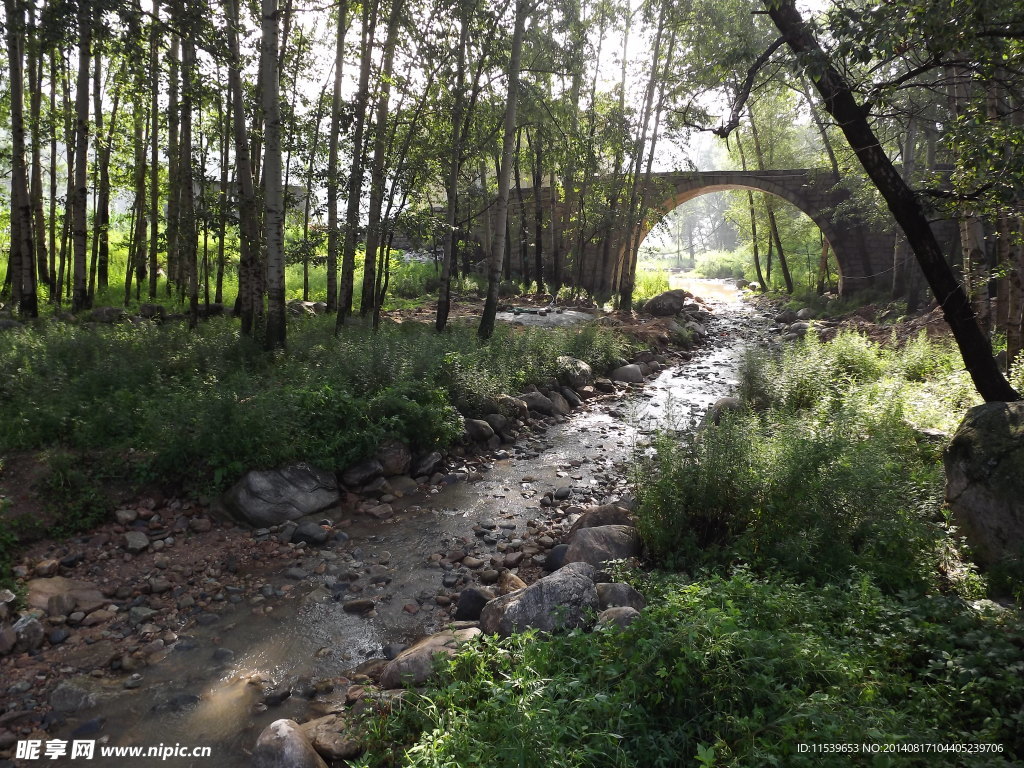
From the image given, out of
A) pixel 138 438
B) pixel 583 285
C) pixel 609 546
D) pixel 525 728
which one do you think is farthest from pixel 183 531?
pixel 583 285

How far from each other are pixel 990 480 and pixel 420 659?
4.35 metres

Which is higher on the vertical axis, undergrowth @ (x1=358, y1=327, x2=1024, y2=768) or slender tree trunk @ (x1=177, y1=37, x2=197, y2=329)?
slender tree trunk @ (x1=177, y1=37, x2=197, y2=329)

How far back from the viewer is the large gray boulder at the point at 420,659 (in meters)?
3.81

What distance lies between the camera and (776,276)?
108ft

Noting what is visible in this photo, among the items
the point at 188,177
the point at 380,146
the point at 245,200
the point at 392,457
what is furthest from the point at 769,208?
the point at 392,457

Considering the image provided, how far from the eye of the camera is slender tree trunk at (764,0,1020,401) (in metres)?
5.65

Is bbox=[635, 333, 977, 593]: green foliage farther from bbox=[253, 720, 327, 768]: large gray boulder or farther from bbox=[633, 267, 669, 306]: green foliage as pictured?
bbox=[633, 267, 669, 306]: green foliage

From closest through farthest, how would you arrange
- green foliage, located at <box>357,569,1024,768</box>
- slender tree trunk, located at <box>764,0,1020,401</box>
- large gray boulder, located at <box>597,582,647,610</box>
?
green foliage, located at <box>357,569,1024,768</box> < large gray boulder, located at <box>597,582,647,610</box> < slender tree trunk, located at <box>764,0,1020,401</box>

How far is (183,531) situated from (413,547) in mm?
2309

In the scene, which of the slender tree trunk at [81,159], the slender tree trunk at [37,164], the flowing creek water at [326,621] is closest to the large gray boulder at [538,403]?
the flowing creek water at [326,621]

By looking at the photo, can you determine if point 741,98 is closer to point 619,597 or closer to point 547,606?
point 619,597

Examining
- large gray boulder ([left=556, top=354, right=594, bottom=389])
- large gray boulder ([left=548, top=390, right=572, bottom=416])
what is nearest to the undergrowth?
large gray boulder ([left=548, top=390, right=572, bottom=416])

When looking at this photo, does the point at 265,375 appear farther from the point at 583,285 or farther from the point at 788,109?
the point at 788,109

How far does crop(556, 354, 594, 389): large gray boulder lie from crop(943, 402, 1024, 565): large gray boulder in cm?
743
